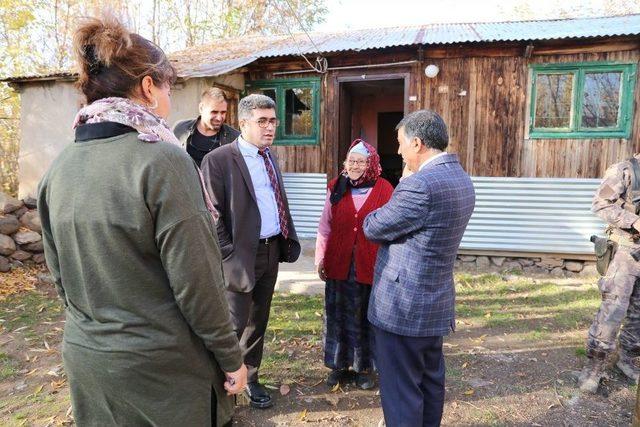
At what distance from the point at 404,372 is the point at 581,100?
21.1 ft

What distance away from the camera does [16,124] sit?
44.6 ft

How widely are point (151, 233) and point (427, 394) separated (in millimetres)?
2008

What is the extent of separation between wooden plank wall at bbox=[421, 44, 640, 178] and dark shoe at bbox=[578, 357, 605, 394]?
14.5 ft

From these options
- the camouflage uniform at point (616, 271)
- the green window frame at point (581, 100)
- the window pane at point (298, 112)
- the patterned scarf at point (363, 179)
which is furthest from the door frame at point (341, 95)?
the patterned scarf at point (363, 179)

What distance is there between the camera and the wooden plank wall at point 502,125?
6.98 meters

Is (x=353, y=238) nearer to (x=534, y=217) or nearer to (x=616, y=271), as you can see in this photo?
(x=616, y=271)

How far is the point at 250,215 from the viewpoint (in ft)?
9.71

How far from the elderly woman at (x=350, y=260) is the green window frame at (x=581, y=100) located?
5.12m

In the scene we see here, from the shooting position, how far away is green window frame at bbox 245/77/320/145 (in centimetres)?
812

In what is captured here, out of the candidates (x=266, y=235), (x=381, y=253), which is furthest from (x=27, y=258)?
(x=381, y=253)

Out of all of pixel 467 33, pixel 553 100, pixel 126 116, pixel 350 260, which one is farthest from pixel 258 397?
pixel 467 33

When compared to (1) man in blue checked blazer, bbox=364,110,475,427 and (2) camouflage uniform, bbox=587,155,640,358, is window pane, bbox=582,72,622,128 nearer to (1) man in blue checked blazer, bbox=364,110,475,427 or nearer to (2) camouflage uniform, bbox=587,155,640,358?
(2) camouflage uniform, bbox=587,155,640,358

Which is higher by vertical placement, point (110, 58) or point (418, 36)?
point (418, 36)

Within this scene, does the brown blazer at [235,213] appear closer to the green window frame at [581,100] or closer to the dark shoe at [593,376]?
the dark shoe at [593,376]
